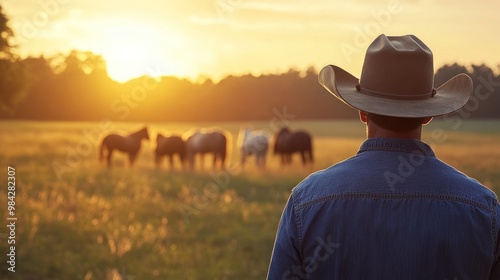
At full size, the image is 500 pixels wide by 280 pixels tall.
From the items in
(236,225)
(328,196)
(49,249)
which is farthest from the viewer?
(236,225)

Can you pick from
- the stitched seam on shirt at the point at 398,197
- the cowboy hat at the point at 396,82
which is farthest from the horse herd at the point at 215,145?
the stitched seam on shirt at the point at 398,197

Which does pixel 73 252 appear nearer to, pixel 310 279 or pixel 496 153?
pixel 310 279

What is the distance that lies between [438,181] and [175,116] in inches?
2264

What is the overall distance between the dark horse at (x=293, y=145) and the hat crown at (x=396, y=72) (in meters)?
24.4

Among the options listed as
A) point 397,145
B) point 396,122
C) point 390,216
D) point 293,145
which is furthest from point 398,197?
point 293,145

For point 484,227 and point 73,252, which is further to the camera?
point 73,252

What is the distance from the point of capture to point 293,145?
90.2 feet

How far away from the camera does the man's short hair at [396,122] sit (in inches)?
107

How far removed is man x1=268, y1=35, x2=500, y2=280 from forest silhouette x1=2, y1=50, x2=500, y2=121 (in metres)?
29.0

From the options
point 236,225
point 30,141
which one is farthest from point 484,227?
point 30,141

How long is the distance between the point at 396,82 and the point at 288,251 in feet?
2.83

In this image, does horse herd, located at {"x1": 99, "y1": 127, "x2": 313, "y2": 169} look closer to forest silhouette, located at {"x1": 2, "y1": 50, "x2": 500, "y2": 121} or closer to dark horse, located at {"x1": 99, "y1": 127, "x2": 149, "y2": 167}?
dark horse, located at {"x1": 99, "y1": 127, "x2": 149, "y2": 167}

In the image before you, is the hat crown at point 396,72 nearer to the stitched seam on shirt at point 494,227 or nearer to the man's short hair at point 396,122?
the man's short hair at point 396,122

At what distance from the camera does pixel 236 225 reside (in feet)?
35.4
